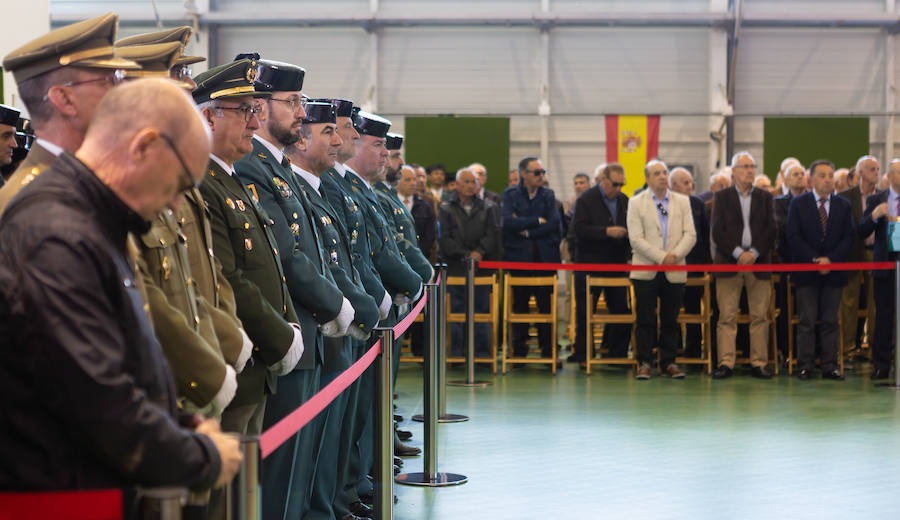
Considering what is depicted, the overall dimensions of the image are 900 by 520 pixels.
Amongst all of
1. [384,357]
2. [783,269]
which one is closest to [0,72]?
[384,357]

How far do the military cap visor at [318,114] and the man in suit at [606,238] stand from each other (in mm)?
4998

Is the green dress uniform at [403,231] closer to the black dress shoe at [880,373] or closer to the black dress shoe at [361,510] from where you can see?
the black dress shoe at [361,510]

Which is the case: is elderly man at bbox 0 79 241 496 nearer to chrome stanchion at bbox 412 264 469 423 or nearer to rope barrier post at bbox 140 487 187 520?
rope barrier post at bbox 140 487 187 520

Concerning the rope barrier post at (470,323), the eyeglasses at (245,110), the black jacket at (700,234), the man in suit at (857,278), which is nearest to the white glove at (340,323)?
the eyeglasses at (245,110)

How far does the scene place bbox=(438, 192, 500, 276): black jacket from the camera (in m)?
9.29

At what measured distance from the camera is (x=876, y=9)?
15797 mm

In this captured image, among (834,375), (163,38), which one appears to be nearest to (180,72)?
(163,38)

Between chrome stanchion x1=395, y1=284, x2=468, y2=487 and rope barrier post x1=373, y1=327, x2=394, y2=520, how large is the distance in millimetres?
1336

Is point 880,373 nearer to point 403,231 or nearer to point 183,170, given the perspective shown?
point 403,231

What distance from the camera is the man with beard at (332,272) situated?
12.7ft

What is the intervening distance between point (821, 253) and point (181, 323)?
734 cm

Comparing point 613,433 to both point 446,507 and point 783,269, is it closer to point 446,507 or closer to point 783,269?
point 446,507

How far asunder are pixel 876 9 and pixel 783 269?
9.25 m

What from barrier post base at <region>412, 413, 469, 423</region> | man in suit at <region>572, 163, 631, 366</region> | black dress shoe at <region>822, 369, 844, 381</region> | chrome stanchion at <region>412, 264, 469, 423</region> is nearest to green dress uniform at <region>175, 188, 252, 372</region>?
chrome stanchion at <region>412, 264, 469, 423</region>
